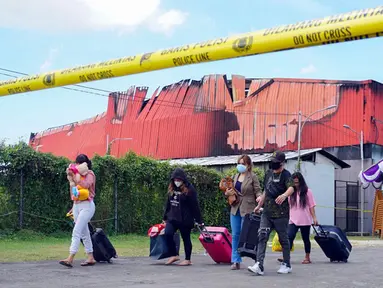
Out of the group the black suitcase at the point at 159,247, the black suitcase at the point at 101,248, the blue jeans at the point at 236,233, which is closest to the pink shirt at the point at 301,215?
the blue jeans at the point at 236,233

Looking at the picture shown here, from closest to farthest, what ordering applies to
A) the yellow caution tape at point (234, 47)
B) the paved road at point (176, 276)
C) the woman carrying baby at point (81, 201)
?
the yellow caution tape at point (234, 47) → the paved road at point (176, 276) → the woman carrying baby at point (81, 201)

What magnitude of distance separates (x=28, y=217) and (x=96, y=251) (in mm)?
8566

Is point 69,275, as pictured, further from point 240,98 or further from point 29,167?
point 240,98

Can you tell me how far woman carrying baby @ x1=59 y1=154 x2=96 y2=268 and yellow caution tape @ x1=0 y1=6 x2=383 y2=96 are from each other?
94.2 inches

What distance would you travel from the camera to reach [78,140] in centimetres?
5612

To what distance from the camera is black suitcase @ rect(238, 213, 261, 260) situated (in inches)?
399

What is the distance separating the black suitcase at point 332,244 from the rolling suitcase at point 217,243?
5.95ft

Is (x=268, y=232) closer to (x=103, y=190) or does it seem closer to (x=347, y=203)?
(x=103, y=190)

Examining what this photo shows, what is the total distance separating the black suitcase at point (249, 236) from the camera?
399 inches

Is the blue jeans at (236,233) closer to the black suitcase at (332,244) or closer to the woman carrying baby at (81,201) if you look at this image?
the black suitcase at (332,244)

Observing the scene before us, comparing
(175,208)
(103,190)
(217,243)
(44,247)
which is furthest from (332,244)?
(103,190)

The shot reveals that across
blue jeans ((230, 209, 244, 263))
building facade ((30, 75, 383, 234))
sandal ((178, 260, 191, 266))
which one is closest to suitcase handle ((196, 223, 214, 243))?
sandal ((178, 260, 191, 266))

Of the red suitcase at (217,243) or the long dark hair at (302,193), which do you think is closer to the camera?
the red suitcase at (217,243)

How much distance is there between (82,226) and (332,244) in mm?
4571
